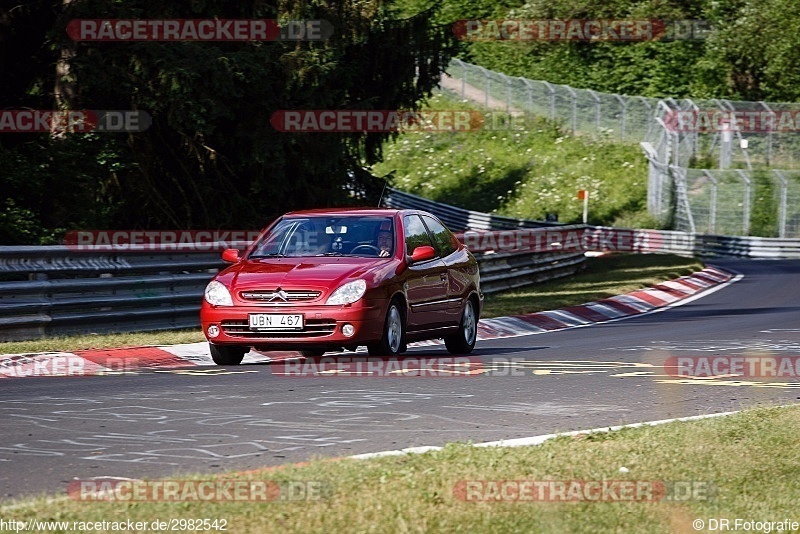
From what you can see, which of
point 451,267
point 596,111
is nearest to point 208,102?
point 451,267

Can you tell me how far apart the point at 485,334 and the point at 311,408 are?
9449 mm

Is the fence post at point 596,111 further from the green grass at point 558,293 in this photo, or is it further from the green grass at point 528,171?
the green grass at point 558,293

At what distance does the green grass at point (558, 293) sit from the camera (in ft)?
46.3

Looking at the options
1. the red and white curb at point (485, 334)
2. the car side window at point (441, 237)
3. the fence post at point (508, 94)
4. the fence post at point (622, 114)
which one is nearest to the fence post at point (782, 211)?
the fence post at point (622, 114)

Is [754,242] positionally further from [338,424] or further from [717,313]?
[338,424]

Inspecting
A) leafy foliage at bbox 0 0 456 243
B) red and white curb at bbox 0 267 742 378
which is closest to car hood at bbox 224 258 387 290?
red and white curb at bbox 0 267 742 378

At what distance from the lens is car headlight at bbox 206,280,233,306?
42.8 feet

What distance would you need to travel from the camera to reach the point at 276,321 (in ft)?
42.1

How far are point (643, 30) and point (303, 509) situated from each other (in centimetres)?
5873

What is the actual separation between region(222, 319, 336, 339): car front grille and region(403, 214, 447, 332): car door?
1.20m

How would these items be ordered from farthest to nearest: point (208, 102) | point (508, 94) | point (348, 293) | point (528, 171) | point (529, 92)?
point (508, 94) → point (529, 92) → point (528, 171) → point (208, 102) → point (348, 293)

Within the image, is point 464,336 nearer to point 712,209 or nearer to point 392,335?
point 392,335

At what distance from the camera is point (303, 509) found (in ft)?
18.7

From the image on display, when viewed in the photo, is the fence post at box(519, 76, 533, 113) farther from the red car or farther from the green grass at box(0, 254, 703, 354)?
the red car
